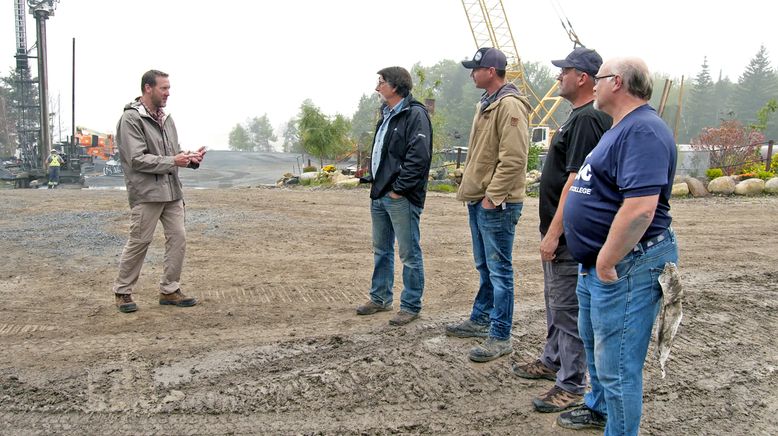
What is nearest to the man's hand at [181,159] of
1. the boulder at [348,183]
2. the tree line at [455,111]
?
the boulder at [348,183]

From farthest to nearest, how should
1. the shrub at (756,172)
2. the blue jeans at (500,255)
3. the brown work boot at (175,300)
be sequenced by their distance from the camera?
1. the shrub at (756,172)
2. the brown work boot at (175,300)
3. the blue jeans at (500,255)

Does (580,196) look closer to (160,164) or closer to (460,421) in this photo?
(460,421)

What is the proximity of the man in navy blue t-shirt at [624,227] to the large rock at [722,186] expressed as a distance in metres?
16.0

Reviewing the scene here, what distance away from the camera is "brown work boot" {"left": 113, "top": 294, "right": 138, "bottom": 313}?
17.2 ft

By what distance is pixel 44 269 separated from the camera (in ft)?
22.6

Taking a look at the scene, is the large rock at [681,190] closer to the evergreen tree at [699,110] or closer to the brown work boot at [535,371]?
the brown work boot at [535,371]

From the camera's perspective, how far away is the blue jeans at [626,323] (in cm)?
261

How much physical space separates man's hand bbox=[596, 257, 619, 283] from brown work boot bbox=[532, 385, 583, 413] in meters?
1.21

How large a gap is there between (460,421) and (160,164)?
3.37 m

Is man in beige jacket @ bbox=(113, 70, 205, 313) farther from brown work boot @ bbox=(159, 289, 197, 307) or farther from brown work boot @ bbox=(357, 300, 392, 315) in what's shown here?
brown work boot @ bbox=(357, 300, 392, 315)

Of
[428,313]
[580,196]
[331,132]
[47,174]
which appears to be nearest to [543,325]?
[428,313]

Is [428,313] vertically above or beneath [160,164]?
beneath

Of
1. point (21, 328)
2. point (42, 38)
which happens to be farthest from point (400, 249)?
point (42, 38)

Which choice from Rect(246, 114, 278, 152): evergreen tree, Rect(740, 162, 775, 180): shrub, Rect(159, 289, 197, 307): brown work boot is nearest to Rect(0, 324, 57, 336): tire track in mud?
Rect(159, 289, 197, 307): brown work boot
